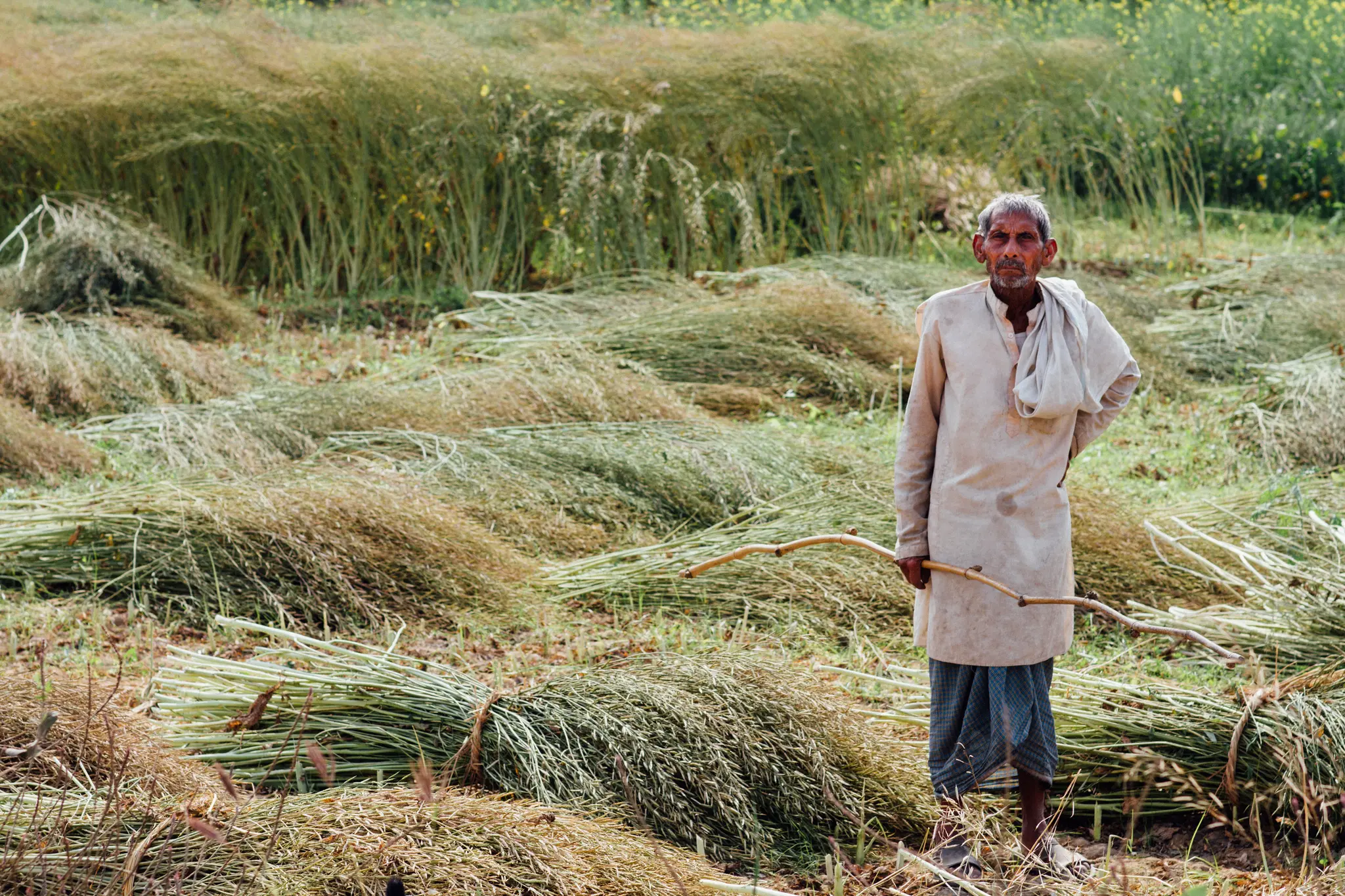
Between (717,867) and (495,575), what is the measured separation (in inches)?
68.3

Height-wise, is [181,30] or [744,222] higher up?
[181,30]

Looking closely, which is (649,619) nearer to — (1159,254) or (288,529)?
(288,529)

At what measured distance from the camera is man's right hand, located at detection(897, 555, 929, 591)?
2570 millimetres

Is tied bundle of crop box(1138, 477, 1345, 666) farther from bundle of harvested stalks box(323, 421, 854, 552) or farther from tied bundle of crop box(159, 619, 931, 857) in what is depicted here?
bundle of harvested stalks box(323, 421, 854, 552)

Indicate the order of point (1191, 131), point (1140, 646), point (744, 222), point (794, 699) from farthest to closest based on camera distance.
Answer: point (1191, 131) → point (744, 222) → point (1140, 646) → point (794, 699)

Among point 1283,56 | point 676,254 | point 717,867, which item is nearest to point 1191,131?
point 1283,56

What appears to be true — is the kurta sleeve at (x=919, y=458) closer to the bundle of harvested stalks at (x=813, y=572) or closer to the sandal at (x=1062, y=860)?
the sandal at (x=1062, y=860)

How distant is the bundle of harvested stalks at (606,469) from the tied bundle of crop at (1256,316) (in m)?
2.55

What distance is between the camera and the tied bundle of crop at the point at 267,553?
3.95m

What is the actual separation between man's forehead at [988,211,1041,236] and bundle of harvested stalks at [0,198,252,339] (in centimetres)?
576

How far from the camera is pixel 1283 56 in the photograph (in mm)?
14117

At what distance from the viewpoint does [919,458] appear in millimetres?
2578

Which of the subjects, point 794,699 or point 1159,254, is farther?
point 1159,254

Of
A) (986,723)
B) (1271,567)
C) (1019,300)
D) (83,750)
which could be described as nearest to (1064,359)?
(1019,300)
